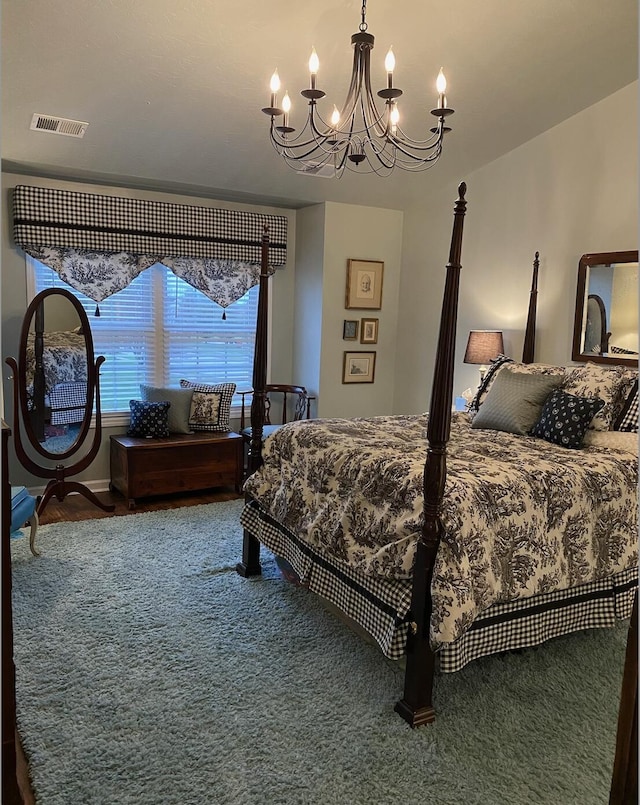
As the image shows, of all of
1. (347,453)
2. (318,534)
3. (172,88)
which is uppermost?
(172,88)

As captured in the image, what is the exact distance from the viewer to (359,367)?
545 centimetres

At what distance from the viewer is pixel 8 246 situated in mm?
4344

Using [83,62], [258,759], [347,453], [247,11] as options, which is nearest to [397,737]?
[258,759]

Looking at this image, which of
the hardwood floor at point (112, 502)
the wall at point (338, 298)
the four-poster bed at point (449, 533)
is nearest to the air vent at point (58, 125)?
the wall at point (338, 298)

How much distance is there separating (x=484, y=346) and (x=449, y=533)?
93.6 inches

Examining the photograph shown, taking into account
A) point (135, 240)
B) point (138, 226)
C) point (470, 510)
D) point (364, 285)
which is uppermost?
point (138, 226)

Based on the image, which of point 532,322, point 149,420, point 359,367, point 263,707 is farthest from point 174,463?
point 532,322

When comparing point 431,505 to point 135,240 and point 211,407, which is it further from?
point 135,240

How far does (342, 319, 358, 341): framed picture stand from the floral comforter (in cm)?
221

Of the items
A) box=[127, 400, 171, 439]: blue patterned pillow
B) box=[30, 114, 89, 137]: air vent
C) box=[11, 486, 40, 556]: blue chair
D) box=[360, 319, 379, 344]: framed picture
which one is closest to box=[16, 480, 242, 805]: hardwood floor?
box=[127, 400, 171, 439]: blue patterned pillow

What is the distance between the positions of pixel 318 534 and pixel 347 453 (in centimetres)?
38

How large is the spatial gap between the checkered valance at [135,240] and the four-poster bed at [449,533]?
237cm

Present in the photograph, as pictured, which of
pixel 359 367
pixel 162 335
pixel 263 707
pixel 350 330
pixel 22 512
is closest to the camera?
pixel 263 707

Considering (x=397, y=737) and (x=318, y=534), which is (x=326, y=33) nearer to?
(x=318, y=534)
